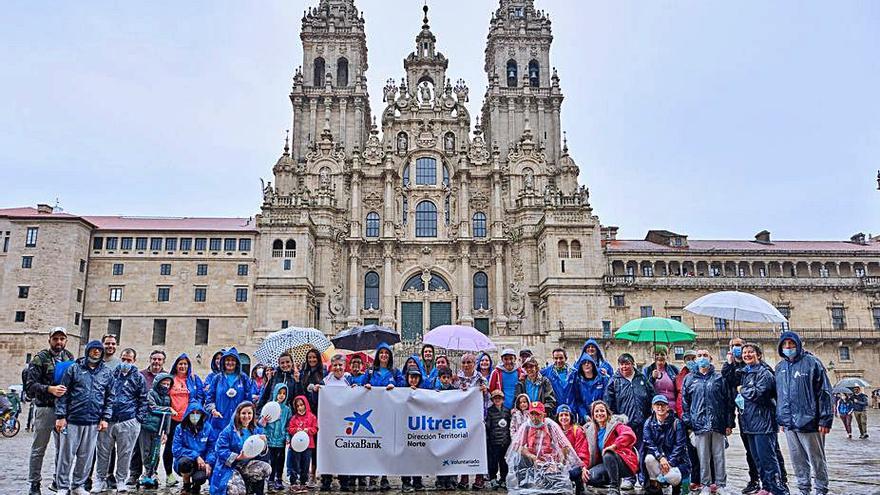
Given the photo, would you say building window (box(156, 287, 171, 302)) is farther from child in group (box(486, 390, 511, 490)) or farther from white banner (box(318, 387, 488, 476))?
child in group (box(486, 390, 511, 490))

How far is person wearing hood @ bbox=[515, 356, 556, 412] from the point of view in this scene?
39.0ft

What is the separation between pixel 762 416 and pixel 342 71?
5253cm

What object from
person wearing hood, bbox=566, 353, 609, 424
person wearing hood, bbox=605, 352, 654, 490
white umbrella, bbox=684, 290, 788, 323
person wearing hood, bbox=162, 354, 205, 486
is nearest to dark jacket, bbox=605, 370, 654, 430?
person wearing hood, bbox=605, 352, 654, 490

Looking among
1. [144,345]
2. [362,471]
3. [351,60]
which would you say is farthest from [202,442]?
[351,60]

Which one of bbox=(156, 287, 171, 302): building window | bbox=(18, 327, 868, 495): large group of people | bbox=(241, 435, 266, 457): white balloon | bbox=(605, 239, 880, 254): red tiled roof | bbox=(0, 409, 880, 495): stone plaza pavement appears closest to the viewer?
bbox=(241, 435, 266, 457): white balloon

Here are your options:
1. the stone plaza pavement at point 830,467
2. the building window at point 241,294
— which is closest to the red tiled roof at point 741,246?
the building window at point 241,294

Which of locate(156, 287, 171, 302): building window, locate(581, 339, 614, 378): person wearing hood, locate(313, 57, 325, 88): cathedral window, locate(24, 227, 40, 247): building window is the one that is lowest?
locate(581, 339, 614, 378): person wearing hood

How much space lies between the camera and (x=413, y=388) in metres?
11.9

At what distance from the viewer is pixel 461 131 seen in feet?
178

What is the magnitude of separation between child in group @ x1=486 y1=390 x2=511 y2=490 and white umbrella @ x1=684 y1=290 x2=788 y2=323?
16.1 ft

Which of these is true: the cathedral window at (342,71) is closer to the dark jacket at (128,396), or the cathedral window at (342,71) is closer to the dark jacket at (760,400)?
the dark jacket at (128,396)

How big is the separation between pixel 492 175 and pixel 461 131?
16.4 feet

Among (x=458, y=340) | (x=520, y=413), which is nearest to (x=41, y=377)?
(x=520, y=413)

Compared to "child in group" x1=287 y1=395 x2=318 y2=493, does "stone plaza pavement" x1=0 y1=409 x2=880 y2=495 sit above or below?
below
